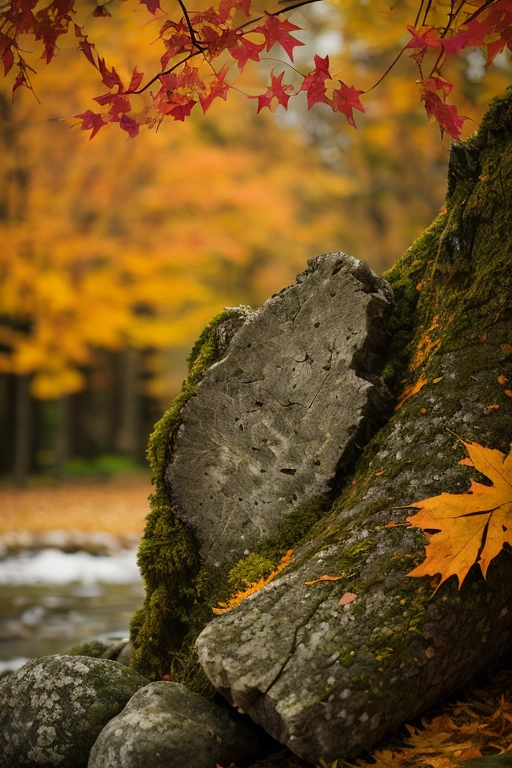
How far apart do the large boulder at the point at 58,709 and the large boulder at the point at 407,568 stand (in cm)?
55

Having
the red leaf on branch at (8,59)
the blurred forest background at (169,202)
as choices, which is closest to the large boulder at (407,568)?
the red leaf on branch at (8,59)

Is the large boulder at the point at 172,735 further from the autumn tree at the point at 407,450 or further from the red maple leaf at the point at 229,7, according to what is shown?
the red maple leaf at the point at 229,7

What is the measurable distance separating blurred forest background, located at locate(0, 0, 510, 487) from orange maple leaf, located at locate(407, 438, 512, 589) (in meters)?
7.69

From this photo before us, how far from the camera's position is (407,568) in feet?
7.64

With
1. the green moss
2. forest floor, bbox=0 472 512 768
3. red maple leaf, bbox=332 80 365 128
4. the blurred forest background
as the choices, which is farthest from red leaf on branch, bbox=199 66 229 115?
the blurred forest background

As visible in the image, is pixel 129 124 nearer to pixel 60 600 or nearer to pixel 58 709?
pixel 58 709

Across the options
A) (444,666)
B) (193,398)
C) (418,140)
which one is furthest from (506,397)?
(418,140)

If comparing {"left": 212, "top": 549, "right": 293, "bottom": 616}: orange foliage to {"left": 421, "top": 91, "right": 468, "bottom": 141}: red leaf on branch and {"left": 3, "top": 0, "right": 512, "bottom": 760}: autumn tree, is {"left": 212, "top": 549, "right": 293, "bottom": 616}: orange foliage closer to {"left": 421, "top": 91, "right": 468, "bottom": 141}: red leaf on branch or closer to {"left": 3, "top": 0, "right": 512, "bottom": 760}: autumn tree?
{"left": 3, "top": 0, "right": 512, "bottom": 760}: autumn tree

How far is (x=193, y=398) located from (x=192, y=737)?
140 centimetres

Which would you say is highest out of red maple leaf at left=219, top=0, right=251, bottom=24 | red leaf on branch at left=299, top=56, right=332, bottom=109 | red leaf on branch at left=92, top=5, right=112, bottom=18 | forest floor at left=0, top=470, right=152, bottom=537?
forest floor at left=0, top=470, right=152, bottom=537

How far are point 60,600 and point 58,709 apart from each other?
4.75 metres

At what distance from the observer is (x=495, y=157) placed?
2.91 meters

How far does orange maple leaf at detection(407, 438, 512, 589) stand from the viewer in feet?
6.86

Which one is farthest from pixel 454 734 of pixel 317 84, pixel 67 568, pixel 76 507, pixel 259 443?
pixel 76 507
